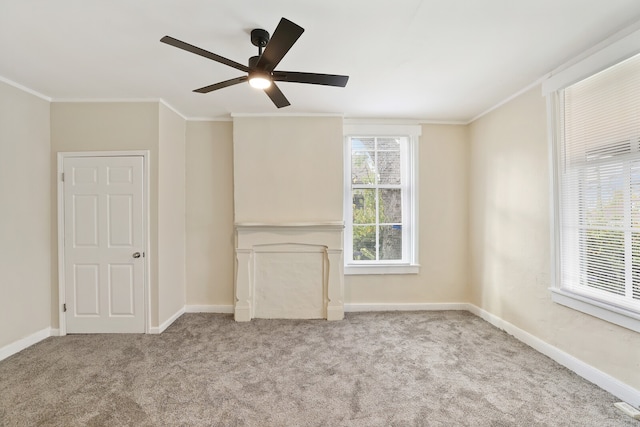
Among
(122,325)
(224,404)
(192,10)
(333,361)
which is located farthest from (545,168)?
(122,325)

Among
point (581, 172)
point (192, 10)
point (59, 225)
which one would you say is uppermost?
point (192, 10)

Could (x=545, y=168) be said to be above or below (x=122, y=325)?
above

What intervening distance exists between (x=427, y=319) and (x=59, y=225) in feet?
13.9

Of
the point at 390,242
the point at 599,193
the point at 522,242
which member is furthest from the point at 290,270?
the point at 599,193

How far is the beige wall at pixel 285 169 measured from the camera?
3602 mm

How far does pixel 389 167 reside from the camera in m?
3.95

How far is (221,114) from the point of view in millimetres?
3646

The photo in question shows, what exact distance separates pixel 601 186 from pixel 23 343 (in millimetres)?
5196

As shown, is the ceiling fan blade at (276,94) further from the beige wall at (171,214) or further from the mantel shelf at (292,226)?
the beige wall at (171,214)

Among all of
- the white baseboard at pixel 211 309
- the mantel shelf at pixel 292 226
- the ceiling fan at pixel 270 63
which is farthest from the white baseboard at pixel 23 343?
the ceiling fan at pixel 270 63

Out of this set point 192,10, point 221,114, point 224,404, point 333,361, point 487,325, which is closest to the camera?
point 192,10

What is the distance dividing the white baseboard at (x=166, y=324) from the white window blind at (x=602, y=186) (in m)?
3.91

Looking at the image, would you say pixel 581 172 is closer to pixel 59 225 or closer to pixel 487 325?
pixel 487 325

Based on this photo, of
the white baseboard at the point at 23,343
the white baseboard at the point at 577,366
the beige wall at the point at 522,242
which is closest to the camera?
the white baseboard at the point at 577,366
